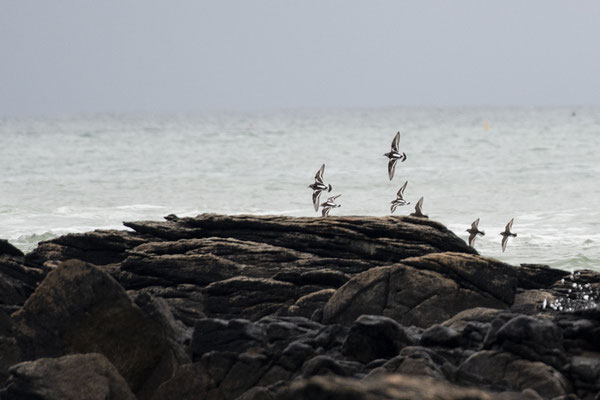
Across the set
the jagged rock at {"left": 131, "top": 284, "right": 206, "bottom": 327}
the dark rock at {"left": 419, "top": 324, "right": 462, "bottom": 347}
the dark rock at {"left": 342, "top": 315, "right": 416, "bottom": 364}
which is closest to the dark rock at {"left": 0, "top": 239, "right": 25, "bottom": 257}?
the jagged rock at {"left": 131, "top": 284, "right": 206, "bottom": 327}

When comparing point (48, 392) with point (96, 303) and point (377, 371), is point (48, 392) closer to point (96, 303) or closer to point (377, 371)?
point (96, 303)

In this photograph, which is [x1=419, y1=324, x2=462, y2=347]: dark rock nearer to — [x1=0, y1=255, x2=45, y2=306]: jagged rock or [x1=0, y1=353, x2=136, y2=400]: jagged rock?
[x1=0, y1=353, x2=136, y2=400]: jagged rock

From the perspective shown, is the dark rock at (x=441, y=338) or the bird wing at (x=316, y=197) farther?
the bird wing at (x=316, y=197)

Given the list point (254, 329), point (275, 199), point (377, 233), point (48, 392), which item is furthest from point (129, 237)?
point (275, 199)

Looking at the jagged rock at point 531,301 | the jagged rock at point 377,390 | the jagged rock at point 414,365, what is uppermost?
the jagged rock at point 377,390

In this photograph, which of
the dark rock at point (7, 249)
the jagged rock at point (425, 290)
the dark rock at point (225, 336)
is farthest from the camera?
the dark rock at point (7, 249)

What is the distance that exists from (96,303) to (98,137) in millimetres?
93101

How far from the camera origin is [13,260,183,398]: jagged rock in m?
10.8

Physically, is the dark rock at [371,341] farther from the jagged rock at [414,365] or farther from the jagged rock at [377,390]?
the jagged rock at [377,390]

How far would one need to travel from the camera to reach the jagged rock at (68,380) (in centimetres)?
939

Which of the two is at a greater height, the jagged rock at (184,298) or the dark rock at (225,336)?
the dark rock at (225,336)

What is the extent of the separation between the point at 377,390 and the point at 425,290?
25.2 feet

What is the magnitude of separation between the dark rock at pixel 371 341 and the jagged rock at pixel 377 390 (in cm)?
383

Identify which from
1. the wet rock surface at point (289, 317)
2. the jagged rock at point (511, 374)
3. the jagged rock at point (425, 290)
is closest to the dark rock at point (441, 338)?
the wet rock surface at point (289, 317)
